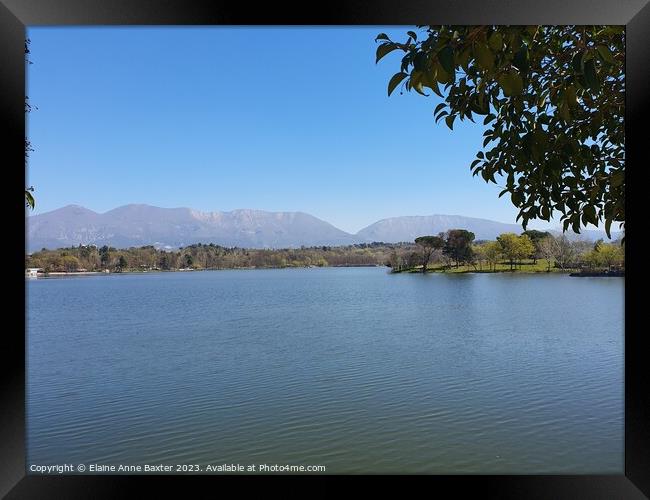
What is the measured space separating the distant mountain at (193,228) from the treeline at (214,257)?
1.41m

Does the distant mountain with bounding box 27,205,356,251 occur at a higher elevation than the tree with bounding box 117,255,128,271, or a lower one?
higher

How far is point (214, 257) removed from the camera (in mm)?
45688

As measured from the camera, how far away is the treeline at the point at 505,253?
31.9 meters

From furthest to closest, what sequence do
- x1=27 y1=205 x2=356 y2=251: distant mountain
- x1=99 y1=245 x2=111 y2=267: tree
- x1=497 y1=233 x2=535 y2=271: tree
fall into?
x1=27 y1=205 x2=356 y2=251: distant mountain < x1=99 y1=245 x2=111 y2=267: tree < x1=497 y1=233 x2=535 y2=271: tree

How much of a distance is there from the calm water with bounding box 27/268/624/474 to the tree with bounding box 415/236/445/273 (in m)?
14.6

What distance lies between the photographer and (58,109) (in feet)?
141

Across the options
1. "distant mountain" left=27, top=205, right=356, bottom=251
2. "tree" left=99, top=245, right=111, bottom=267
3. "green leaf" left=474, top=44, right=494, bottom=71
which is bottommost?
"tree" left=99, top=245, right=111, bottom=267

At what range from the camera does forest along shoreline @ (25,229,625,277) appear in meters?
31.6

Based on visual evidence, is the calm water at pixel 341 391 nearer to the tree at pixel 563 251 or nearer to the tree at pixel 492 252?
the tree at pixel 563 251

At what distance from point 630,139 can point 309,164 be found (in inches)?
1499

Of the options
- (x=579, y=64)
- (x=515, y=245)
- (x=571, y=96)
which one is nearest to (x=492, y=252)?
(x=515, y=245)

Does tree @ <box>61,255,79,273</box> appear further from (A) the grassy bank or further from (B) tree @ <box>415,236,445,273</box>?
(A) the grassy bank

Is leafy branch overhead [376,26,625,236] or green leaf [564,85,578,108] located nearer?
green leaf [564,85,578,108]

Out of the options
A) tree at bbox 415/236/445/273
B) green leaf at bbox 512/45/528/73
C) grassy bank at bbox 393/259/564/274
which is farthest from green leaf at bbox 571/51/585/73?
grassy bank at bbox 393/259/564/274
